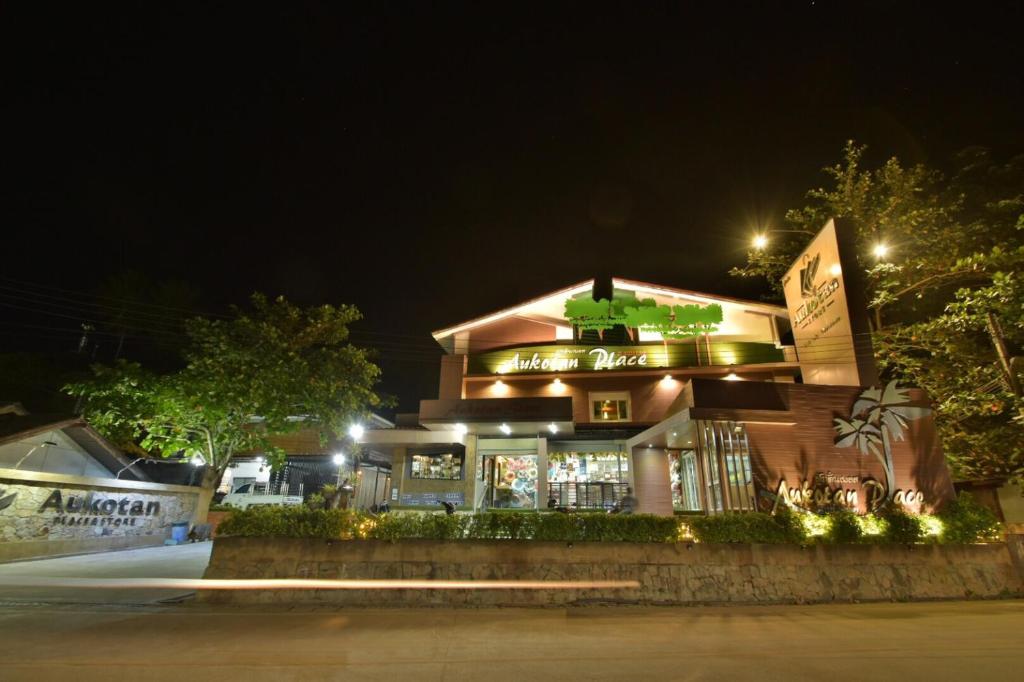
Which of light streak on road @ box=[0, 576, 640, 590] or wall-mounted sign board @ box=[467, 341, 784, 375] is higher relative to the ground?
wall-mounted sign board @ box=[467, 341, 784, 375]

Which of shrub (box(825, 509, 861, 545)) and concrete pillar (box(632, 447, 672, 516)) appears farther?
concrete pillar (box(632, 447, 672, 516))

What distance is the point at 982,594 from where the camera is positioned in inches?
382

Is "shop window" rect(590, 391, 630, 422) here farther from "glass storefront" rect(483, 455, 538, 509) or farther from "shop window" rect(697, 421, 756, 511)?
"shop window" rect(697, 421, 756, 511)

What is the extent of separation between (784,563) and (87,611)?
12.1 m

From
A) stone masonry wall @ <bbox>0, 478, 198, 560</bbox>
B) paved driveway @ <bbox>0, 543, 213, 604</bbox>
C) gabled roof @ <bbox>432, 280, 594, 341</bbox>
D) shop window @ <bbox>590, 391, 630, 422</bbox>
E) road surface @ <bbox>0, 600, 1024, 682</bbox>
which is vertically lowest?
paved driveway @ <bbox>0, 543, 213, 604</bbox>

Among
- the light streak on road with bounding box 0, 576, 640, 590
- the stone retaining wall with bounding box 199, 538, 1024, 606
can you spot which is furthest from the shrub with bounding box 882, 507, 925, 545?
the light streak on road with bounding box 0, 576, 640, 590

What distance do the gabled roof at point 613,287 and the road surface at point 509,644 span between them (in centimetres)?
1470

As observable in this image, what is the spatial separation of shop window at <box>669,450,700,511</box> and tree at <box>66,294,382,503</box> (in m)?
11.4

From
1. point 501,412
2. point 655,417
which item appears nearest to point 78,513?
point 501,412

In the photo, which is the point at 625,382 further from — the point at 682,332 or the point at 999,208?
the point at 999,208

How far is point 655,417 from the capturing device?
2077cm

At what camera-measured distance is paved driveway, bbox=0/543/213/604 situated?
8.59 metres

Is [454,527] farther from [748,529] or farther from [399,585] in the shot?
[748,529]

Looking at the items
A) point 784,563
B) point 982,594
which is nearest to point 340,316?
point 784,563
